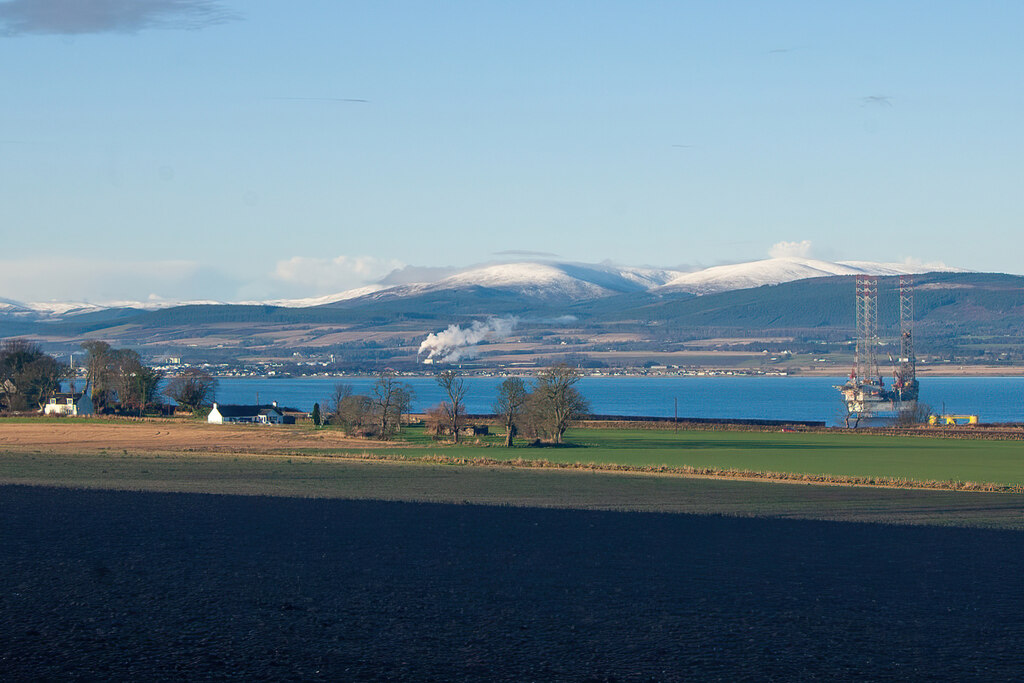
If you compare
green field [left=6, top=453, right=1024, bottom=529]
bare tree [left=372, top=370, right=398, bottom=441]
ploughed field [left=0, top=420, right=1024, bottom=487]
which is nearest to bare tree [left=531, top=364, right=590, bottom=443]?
ploughed field [left=0, top=420, right=1024, bottom=487]

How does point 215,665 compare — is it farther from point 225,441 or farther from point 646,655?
point 225,441

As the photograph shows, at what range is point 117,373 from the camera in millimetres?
103250

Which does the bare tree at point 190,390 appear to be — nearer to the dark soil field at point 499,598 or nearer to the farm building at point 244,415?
the farm building at point 244,415

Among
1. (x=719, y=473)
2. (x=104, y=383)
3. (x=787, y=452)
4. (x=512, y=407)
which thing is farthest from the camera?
(x=104, y=383)

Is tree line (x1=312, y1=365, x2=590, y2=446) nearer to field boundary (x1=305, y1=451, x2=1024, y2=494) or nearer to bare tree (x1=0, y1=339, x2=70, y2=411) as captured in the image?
field boundary (x1=305, y1=451, x2=1024, y2=494)

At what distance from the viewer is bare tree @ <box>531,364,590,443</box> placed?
65188mm

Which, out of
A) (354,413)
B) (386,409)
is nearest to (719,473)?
(386,409)

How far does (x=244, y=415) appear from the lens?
92.7m

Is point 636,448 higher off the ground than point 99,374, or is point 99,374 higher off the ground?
point 99,374

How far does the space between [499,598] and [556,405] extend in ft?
155

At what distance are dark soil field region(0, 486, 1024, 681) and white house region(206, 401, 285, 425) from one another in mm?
63105

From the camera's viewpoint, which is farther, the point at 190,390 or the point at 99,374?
the point at 99,374

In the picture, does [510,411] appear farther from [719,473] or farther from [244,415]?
[244,415]

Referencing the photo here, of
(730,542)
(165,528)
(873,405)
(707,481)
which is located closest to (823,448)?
(707,481)
